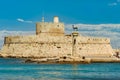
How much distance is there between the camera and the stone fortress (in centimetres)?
4084

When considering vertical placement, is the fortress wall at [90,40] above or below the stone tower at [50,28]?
below

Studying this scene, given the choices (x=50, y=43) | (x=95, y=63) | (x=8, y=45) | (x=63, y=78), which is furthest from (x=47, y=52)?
(x=63, y=78)

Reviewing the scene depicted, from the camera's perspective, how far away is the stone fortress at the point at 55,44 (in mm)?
40844

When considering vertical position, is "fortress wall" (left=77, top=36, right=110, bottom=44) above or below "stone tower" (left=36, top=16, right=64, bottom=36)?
below

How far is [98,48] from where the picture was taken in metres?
41.4

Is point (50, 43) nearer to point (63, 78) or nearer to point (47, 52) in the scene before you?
point (47, 52)

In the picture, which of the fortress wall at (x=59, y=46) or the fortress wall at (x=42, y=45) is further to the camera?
the fortress wall at (x=42, y=45)

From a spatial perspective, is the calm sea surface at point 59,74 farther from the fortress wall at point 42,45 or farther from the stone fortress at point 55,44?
the fortress wall at point 42,45

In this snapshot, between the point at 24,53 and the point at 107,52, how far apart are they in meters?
7.22

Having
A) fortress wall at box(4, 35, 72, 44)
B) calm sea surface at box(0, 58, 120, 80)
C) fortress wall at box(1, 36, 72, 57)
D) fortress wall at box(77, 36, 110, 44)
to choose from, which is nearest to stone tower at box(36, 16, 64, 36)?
fortress wall at box(4, 35, 72, 44)

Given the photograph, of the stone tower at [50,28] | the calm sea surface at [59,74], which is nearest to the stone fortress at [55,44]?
the stone tower at [50,28]

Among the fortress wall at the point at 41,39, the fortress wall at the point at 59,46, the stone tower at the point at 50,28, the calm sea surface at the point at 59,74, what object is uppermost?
the stone tower at the point at 50,28

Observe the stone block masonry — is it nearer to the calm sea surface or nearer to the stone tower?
the stone tower

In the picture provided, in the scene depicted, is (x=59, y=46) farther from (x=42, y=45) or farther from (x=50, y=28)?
(x=50, y=28)
